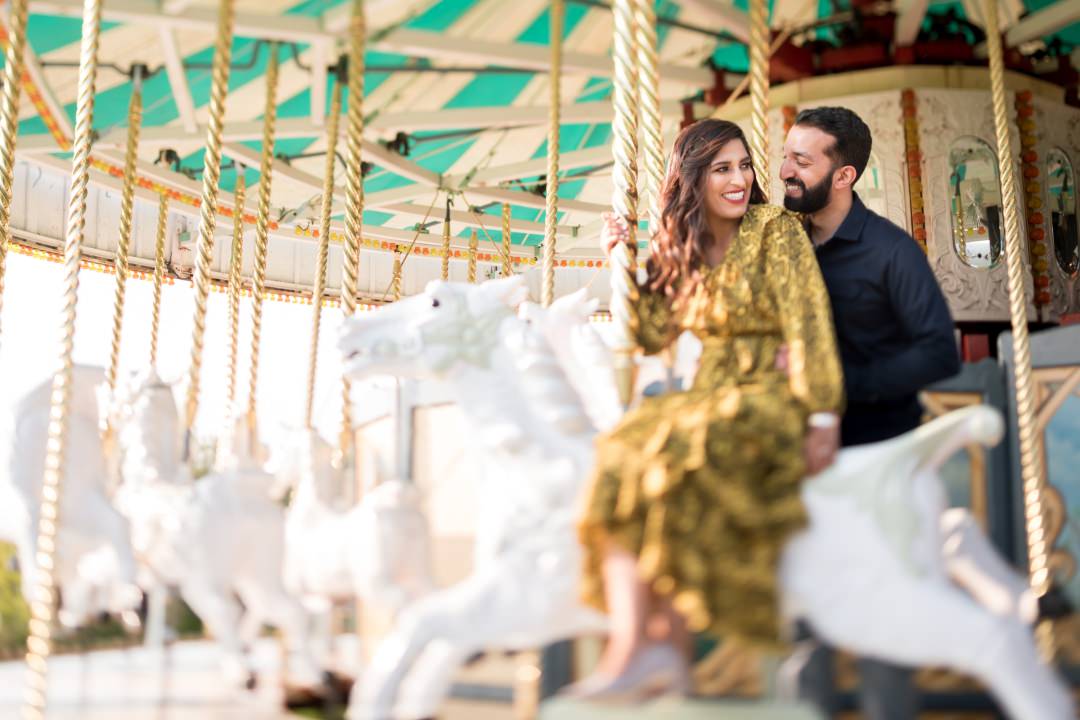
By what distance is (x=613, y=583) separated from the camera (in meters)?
1.74

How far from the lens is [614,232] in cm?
228

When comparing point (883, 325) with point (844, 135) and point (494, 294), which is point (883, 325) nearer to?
point (844, 135)

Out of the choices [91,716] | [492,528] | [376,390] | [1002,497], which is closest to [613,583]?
[492,528]

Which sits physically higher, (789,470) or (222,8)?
(222,8)

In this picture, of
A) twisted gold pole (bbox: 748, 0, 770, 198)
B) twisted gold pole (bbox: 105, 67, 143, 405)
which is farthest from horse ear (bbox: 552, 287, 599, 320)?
twisted gold pole (bbox: 105, 67, 143, 405)

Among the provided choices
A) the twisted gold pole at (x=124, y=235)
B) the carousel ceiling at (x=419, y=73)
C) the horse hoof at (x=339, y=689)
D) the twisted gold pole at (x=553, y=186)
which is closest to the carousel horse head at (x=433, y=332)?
the horse hoof at (x=339, y=689)

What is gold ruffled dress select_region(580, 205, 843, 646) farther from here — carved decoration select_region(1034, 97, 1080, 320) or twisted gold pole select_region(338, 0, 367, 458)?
carved decoration select_region(1034, 97, 1080, 320)

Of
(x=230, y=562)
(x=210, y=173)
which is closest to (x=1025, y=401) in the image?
(x=230, y=562)

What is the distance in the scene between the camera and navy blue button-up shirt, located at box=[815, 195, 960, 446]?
2221 mm

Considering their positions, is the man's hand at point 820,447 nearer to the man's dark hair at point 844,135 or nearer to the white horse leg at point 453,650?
the white horse leg at point 453,650

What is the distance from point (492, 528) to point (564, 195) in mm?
9384

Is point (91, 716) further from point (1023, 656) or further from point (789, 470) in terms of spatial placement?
point (1023, 656)

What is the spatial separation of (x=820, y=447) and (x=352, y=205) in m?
1.92

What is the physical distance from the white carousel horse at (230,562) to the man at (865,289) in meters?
1.24
